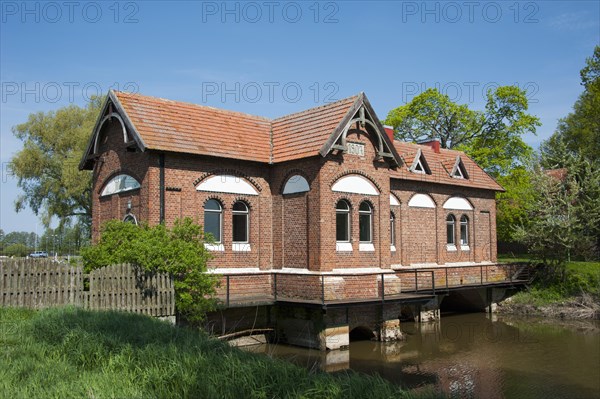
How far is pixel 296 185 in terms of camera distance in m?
19.0

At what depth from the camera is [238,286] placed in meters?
18.5

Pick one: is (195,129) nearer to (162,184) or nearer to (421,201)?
(162,184)

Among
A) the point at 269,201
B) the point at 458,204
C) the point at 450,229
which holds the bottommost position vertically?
the point at 450,229

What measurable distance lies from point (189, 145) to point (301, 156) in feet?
11.9

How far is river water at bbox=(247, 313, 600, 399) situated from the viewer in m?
13.0

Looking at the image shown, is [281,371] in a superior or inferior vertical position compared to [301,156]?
inferior

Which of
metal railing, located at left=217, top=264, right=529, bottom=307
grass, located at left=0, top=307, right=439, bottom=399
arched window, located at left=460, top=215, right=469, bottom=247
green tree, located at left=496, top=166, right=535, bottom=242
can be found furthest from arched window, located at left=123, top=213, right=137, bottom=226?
green tree, located at left=496, top=166, right=535, bottom=242

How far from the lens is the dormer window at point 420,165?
25544 millimetres

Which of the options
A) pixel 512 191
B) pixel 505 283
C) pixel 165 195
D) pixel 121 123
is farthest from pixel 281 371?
pixel 512 191

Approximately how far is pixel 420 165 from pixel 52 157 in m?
26.2

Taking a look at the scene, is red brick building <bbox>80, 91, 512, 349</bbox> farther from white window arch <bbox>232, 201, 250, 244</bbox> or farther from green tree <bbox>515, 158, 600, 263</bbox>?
green tree <bbox>515, 158, 600, 263</bbox>

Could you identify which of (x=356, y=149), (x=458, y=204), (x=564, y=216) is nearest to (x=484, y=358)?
(x=356, y=149)

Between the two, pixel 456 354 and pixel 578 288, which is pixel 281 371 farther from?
pixel 578 288

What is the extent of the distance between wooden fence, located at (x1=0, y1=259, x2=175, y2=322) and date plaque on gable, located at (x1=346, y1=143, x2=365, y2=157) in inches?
299
